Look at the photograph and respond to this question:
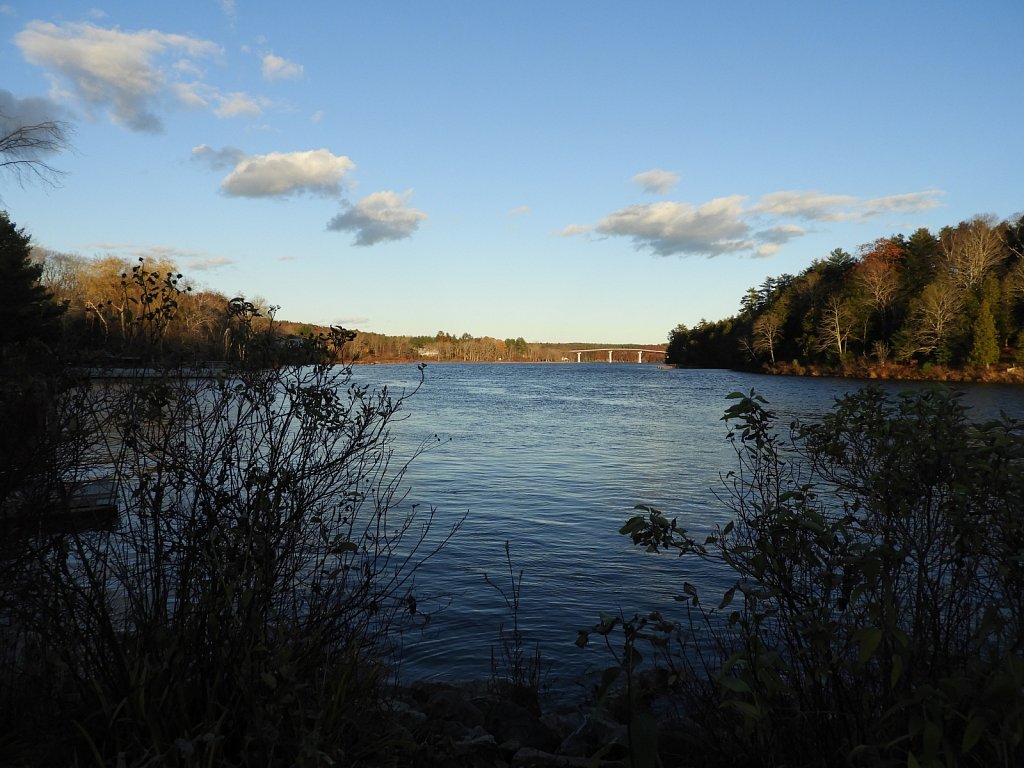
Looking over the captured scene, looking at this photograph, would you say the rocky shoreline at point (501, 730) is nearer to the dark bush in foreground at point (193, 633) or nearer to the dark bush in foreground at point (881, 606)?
the dark bush in foreground at point (193, 633)

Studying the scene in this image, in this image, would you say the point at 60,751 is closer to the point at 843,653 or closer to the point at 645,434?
the point at 843,653

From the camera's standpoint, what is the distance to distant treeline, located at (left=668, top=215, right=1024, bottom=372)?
6397 cm

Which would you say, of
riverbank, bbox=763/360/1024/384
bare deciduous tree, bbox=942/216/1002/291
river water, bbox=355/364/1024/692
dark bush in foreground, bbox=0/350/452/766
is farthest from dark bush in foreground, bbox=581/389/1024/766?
bare deciduous tree, bbox=942/216/1002/291

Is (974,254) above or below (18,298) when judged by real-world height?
above

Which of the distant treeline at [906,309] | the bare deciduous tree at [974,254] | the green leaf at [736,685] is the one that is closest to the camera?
the green leaf at [736,685]

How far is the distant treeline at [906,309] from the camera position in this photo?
2518 inches

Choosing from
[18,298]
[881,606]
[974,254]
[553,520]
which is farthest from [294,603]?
[974,254]

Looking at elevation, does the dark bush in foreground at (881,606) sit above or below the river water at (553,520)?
above

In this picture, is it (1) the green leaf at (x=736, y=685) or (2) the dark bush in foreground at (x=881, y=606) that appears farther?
(2) the dark bush in foreground at (x=881, y=606)

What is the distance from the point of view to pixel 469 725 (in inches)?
219

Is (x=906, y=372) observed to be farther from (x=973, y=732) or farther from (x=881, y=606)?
(x=973, y=732)

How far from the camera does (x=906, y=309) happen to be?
76812 mm

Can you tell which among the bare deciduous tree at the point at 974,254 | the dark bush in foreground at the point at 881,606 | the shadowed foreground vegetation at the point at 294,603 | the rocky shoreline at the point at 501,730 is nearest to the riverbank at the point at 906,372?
the bare deciduous tree at the point at 974,254

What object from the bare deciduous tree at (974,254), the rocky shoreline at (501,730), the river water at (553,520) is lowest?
the river water at (553,520)
